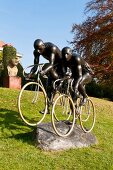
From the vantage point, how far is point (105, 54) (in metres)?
31.2

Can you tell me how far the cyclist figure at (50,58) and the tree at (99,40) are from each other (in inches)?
751

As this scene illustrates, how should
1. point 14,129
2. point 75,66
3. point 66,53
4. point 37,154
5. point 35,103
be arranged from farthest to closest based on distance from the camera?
point 35,103 < point 14,129 < point 75,66 < point 66,53 < point 37,154

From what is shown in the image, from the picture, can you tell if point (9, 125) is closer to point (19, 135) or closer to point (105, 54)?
point (19, 135)

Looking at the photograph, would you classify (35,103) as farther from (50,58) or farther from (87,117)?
(50,58)

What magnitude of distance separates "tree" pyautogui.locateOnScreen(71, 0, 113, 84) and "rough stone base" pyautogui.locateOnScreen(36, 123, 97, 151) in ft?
64.4

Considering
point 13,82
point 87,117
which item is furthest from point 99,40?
point 87,117

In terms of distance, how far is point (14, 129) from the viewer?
11.8 meters

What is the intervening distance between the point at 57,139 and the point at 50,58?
2.35m

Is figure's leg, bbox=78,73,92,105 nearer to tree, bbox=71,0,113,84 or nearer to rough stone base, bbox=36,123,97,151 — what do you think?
rough stone base, bbox=36,123,97,151

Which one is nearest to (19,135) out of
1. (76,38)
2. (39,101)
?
(39,101)

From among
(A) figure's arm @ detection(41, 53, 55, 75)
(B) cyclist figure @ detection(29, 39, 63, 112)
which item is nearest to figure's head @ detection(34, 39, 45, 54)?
(B) cyclist figure @ detection(29, 39, 63, 112)

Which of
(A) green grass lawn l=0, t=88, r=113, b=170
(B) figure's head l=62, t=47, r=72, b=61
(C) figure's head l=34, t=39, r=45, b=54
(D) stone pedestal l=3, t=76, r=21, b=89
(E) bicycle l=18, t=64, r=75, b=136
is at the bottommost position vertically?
(A) green grass lawn l=0, t=88, r=113, b=170

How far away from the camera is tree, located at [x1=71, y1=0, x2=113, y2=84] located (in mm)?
31062

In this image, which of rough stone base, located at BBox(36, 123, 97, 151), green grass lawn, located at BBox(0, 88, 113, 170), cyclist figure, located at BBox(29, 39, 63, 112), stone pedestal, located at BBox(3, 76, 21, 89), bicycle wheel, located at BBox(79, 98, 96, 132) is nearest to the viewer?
green grass lawn, located at BBox(0, 88, 113, 170)
